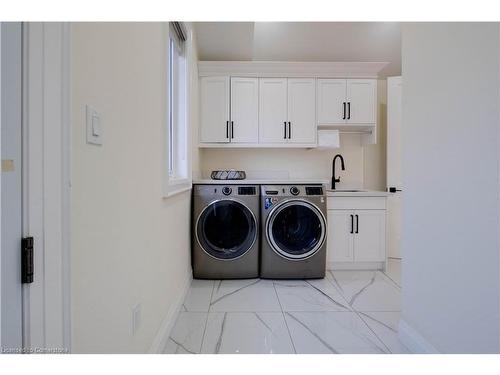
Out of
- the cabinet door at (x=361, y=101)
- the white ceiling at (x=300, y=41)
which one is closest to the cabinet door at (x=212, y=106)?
the white ceiling at (x=300, y=41)

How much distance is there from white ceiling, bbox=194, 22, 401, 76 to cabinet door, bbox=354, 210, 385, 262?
1.83 metres

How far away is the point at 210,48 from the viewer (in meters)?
2.99

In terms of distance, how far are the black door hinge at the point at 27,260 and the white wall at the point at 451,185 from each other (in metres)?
1.55

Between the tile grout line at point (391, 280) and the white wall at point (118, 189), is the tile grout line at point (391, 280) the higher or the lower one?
the lower one

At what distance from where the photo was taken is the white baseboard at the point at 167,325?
145cm

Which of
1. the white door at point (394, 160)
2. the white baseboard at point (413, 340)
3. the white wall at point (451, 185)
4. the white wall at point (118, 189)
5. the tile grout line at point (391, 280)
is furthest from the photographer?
the white door at point (394, 160)

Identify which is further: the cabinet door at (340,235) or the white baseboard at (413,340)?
the cabinet door at (340,235)

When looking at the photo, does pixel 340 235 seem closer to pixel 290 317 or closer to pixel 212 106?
pixel 290 317

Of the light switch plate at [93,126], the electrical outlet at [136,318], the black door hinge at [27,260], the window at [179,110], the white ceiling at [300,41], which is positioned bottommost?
the electrical outlet at [136,318]

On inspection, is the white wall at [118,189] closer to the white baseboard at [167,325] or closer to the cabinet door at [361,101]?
the white baseboard at [167,325]

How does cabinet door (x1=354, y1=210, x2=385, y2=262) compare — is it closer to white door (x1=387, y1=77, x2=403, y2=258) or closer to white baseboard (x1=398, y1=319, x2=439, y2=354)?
white door (x1=387, y1=77, x2=403, y2=258)

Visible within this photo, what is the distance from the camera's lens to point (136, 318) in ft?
3.98

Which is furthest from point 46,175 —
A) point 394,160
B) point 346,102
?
point 394,160

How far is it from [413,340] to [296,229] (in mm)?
1336
